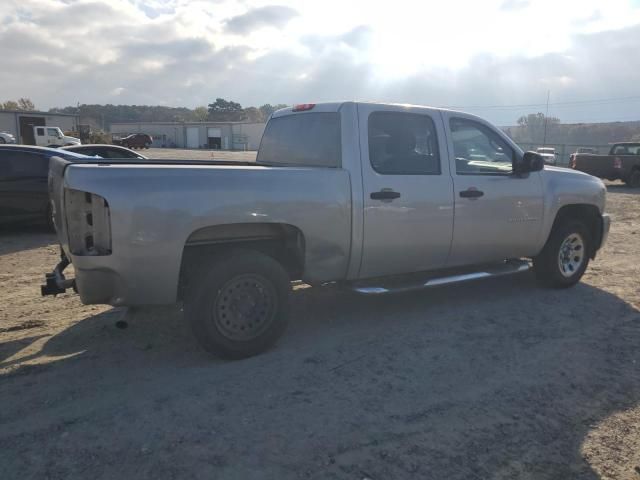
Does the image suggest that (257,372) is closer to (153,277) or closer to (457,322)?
(153,277)

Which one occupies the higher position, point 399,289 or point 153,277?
point 153,277

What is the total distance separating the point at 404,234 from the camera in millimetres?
4926

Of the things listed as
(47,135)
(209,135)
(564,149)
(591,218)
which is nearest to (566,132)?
(564,149)

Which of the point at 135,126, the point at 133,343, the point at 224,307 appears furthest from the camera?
the point at 135,126

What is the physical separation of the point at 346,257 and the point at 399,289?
0.68 metres

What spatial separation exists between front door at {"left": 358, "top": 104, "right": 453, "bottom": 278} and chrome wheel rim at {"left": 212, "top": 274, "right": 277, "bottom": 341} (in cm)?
98

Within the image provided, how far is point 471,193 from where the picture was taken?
5.33 meters

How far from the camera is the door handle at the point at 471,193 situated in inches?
208

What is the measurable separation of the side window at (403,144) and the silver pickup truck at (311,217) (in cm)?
1

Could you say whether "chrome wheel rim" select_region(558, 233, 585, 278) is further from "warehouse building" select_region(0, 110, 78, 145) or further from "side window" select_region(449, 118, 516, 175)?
"warehouse building" select_region(0, 110, 78, 145)

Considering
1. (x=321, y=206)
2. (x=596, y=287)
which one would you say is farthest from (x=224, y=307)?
(x=596, y=287)

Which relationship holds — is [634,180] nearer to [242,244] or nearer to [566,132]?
[242,244]

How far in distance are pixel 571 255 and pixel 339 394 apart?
4092 millimetres

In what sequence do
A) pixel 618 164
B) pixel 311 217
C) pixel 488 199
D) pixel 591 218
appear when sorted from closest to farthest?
1. pixel 311 217
2. pixel 488 199
3. pixel 591 218
4. pixel 618 164
